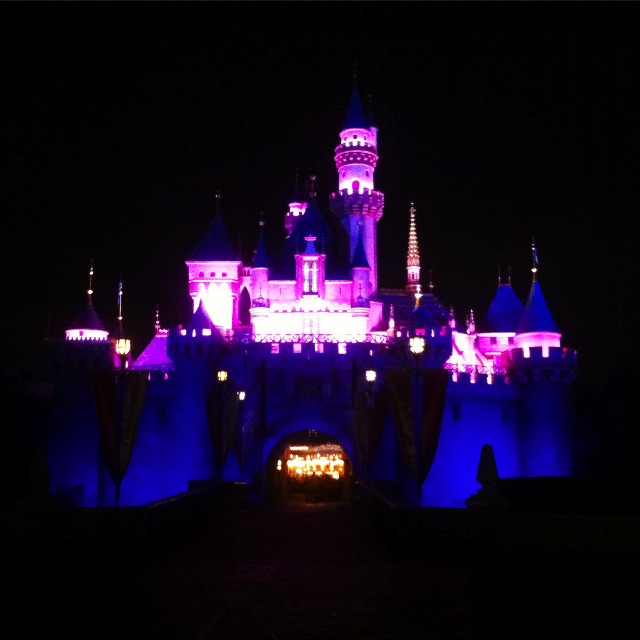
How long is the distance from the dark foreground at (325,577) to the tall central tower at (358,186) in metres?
32.5

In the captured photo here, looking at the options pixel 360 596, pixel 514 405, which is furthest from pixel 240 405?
pixel 360 596

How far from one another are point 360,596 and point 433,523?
485cm

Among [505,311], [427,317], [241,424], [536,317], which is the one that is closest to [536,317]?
[536,317]

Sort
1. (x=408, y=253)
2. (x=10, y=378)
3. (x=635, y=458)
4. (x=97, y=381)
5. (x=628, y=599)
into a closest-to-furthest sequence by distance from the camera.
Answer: (x=628, y=599)
(x=97, y=381)
(x=635, y=458)
(x=10, y=378)
(x=408, y=253)

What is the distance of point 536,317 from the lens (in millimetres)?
43156

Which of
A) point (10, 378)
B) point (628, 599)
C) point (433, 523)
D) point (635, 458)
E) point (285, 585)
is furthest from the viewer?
point (10, 378)

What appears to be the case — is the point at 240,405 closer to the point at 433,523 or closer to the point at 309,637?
the point at 433,523

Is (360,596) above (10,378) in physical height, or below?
below

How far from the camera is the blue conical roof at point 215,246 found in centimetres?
4984

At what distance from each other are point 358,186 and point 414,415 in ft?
94.3

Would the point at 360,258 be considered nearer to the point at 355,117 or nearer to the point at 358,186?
the point at 358,186

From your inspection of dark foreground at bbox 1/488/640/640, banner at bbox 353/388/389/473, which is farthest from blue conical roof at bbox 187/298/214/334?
dark foreground at bbox 1/488/640/640

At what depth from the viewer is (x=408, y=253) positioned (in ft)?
197

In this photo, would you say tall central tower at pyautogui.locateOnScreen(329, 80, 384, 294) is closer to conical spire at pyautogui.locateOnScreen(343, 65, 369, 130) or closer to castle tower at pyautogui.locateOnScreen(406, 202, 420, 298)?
conical spire at pyautogui.locateOnScreen(343, 65, 369, 130)
